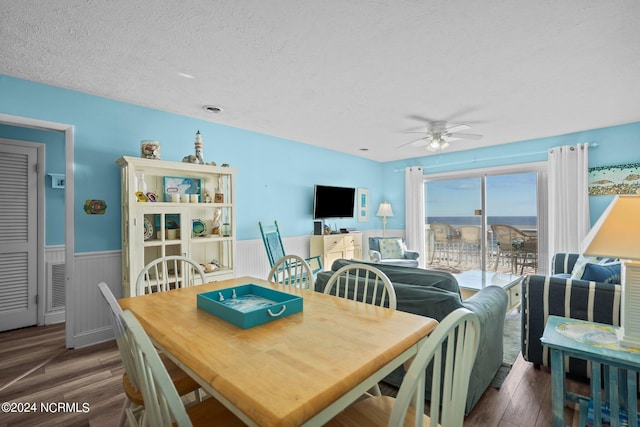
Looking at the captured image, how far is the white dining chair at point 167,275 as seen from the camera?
1940 mm

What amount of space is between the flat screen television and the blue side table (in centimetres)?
348

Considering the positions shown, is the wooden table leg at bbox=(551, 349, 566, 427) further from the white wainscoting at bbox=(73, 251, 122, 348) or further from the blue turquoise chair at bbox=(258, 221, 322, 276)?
the white wainscoting at bbox=(73, 251, 122, 348)

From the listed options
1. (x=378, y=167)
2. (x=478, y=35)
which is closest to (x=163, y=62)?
(x=478, y=35)

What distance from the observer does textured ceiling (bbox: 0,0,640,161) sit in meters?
1.68

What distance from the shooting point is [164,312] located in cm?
137

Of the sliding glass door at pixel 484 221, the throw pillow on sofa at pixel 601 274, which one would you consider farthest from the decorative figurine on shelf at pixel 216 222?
the sliding glass door at pixel 484 221

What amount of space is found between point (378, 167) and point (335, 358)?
5760mm

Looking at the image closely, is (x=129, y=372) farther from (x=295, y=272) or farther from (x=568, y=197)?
(x=568, y=197)

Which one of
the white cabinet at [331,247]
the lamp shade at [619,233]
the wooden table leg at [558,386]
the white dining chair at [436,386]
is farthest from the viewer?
the white cabinet at [331,247]

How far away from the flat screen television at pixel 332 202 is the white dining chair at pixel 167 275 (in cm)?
232

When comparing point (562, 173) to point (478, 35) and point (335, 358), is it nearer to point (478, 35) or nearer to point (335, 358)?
point (478, 35)

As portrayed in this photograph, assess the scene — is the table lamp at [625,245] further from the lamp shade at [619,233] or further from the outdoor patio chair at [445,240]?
the outdoor patio chair at [445,240]

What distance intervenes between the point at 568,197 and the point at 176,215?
5041mm

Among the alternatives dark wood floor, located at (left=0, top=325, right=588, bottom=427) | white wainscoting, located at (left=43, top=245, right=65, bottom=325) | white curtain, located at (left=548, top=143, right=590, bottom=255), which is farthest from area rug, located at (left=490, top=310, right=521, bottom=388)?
white wainscoting, located at (left=43, top=245, right=65, bottom=325)
